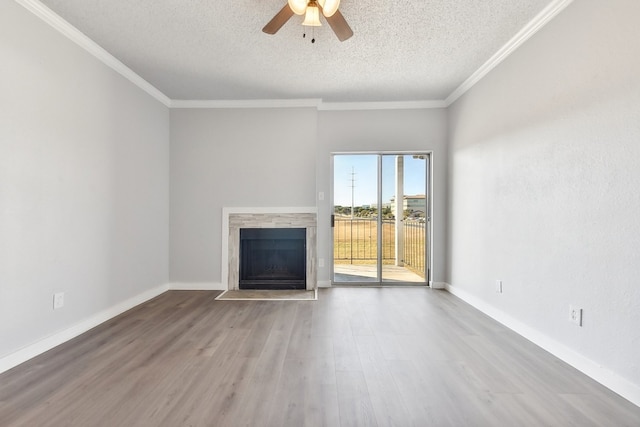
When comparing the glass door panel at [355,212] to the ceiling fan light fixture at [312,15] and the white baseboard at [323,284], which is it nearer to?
the white baseboard at [323,284]

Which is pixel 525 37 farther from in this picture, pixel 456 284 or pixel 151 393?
pixel 151 393

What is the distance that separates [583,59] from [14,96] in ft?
12.8

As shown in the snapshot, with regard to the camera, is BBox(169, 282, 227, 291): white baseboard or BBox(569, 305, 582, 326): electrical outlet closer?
BBox(569, 305, 582, 326): electrical outlet

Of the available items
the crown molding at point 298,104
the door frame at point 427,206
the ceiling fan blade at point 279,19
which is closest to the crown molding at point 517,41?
the crown molding at point 298,104

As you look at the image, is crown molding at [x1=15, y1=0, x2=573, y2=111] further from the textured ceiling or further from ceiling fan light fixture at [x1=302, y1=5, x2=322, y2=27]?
ceiling fan light fixture at [x1=302, y1=5, x2=322, y2=27]

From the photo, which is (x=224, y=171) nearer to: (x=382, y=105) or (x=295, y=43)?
(x=295, y=43)

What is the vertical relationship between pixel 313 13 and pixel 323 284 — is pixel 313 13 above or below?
above

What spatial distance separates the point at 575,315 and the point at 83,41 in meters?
4.49

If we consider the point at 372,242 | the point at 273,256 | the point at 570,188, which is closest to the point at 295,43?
the point at 570,188

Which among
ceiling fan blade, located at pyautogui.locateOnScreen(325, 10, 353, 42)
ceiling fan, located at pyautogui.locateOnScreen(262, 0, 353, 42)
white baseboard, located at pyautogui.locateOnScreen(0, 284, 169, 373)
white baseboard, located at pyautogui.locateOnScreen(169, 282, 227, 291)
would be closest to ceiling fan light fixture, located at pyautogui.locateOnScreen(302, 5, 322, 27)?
ceiling fan, located at pyautogui.locateOnScreen(262, 0, 353, 42)

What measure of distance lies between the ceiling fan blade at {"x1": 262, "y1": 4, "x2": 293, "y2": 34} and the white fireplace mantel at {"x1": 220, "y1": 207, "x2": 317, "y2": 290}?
7.75 ft

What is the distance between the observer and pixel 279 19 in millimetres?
2102

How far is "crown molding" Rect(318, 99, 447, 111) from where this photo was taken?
4219 millimetres

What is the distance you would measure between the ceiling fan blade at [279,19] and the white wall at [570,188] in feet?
6.55
